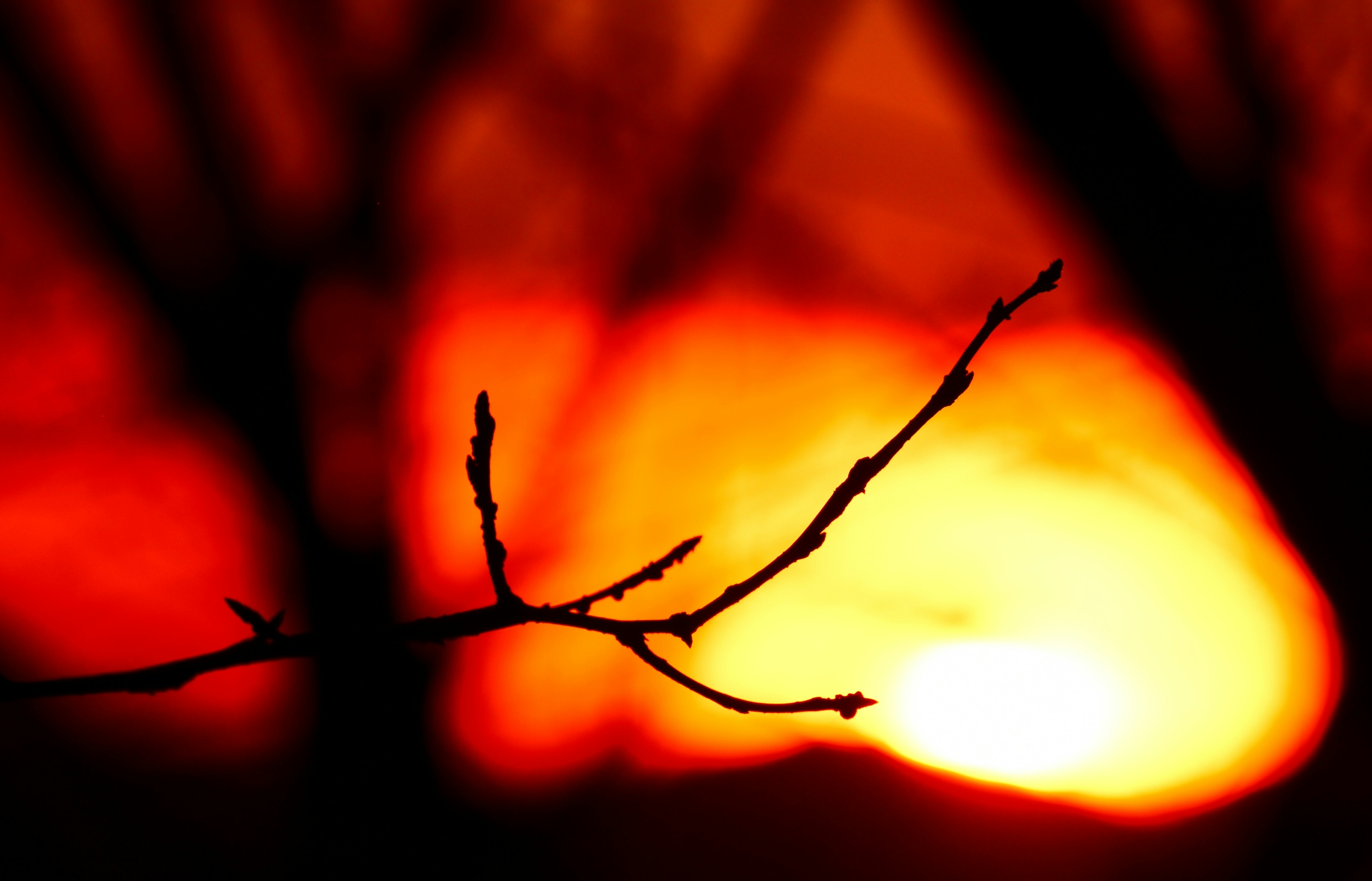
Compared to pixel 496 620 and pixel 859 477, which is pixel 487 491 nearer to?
pixel 496 620

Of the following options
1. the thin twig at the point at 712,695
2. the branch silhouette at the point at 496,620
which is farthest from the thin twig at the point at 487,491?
the thin twig at the point at 712,695

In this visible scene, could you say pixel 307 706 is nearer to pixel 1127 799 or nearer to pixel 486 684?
pixel 486 684

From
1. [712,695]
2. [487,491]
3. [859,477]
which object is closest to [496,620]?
[487,491]

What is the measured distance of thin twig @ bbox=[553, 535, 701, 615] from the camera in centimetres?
108

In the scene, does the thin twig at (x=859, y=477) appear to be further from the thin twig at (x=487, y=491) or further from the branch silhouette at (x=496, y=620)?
the thin twig at (x=487, y=491)

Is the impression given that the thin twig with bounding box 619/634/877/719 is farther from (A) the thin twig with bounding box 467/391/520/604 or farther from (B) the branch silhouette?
(A) the thin twig with bounding box 467/391/520/604

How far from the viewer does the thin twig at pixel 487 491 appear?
3.21 feet

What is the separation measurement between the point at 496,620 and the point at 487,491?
13 cm

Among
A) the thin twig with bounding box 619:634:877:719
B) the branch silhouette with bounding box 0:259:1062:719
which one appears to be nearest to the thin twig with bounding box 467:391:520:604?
the branch silhouette with bounding box 0:259:1062:719

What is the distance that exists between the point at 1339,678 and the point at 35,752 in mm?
4554

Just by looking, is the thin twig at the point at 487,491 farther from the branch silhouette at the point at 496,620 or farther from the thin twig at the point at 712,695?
the thin twig at the point at 712,695

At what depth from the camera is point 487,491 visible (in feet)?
3.37

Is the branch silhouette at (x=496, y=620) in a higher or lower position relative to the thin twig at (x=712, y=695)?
higher

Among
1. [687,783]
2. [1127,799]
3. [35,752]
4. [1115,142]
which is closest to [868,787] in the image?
[687,783]
